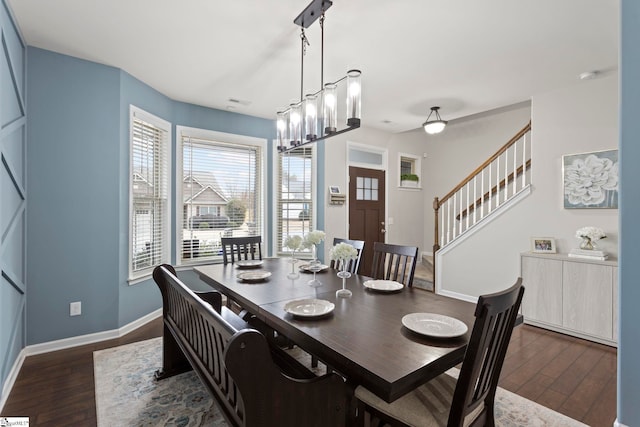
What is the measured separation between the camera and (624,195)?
1838 mm

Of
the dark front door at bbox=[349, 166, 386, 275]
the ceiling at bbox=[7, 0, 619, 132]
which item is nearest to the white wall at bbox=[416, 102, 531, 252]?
the dark front door at bbox=[349, 166, 386, 275]

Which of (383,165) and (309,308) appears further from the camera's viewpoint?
(383,165)

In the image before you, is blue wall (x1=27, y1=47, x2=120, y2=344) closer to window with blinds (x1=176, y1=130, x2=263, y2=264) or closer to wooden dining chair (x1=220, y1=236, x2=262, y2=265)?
window with blinds (x1=176, y1=130, x2=263, y2=264)

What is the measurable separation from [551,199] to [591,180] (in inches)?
16.2

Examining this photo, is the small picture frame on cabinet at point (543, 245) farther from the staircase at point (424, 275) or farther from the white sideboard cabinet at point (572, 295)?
the staircase at point (424, 275)

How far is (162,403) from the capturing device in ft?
6.92

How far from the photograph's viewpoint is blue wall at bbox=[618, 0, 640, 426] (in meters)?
1.78

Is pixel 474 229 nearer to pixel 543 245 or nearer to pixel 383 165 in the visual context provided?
pixel 543 245

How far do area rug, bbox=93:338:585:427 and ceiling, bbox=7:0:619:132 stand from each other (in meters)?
2.77

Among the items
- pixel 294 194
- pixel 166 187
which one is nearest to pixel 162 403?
pixel 166 187

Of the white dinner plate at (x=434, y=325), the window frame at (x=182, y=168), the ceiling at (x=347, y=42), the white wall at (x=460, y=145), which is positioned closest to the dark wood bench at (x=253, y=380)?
the white dinner plate at (x=434, y=325)

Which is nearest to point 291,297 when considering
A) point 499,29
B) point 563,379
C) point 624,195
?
point 624,195

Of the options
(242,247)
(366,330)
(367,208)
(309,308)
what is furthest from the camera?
(367,208)

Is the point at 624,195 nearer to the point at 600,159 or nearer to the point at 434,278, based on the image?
the point at 600,159
